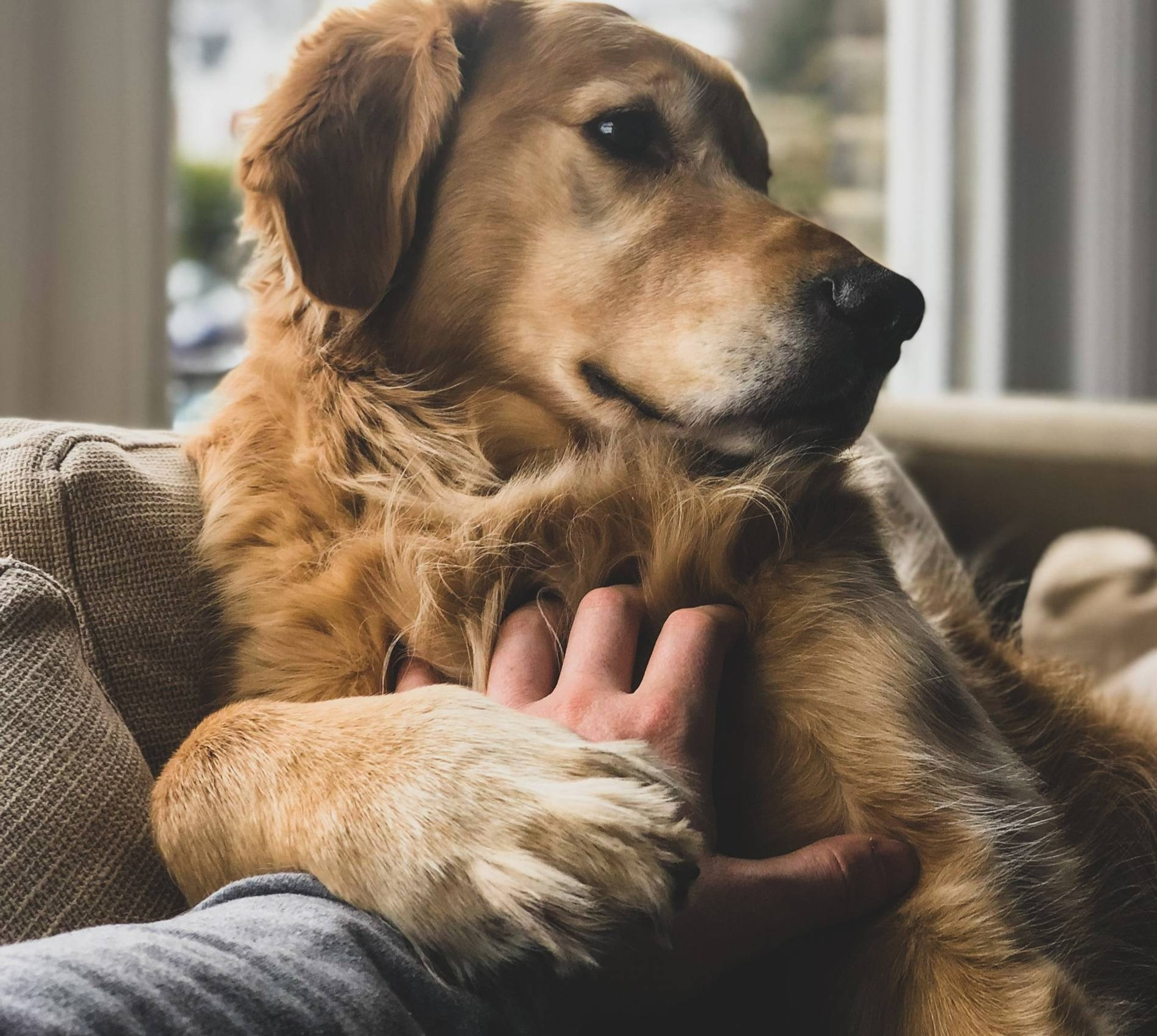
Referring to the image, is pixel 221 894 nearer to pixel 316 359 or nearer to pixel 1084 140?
pixel 316 359

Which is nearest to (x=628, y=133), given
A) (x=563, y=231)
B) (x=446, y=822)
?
(x=563, y=231)

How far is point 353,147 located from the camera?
1.16 meters

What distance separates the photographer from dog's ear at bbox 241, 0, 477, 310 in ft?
3.71

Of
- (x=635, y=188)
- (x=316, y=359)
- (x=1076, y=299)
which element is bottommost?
(x=1076, y=299)

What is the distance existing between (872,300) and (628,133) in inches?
13.6

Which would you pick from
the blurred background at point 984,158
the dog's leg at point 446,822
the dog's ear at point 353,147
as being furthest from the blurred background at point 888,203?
the dog's leg at point 446,822

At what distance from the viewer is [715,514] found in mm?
955

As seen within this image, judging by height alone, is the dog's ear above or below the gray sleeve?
above

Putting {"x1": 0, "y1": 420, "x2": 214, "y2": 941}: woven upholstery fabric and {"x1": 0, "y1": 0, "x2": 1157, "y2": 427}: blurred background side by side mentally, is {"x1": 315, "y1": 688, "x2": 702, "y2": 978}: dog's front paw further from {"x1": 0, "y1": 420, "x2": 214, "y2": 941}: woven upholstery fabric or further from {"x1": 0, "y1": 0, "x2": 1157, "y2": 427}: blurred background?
{"x1": 0, "y1": 0, "x2": 1157, "y2": 427}: blurred background

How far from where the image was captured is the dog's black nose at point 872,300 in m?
1.05

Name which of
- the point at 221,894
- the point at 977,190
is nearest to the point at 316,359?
the point at 221,894

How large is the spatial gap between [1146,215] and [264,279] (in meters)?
4.27

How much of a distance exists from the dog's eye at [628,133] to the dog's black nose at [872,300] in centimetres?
29

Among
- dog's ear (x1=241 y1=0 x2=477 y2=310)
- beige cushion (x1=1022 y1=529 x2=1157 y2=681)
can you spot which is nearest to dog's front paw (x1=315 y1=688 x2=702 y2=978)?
dog's ear (x1=241 y1=0 x2=477 y2=310)
